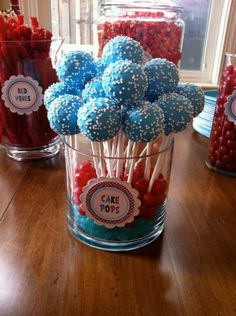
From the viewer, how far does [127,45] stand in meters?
0.39

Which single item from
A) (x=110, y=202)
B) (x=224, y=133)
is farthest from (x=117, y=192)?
(x=224, y=133)

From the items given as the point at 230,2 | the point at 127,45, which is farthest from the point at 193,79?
the point at 127,45

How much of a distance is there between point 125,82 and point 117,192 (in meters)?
0.14

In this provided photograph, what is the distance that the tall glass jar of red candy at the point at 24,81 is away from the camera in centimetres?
62

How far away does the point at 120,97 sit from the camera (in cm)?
35

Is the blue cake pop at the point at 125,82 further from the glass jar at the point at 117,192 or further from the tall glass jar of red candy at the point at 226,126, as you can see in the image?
the tall glass jar of red candy at the point at 226,126

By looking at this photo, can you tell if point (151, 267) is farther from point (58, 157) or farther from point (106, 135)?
point (58, 157)

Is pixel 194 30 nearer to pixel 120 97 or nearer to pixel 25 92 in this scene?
pixel 25 92

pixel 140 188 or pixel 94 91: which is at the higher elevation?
pixel 94 91

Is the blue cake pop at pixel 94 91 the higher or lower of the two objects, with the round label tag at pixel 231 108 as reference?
higher

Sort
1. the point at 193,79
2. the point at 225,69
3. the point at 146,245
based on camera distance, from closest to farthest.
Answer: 1. the point at 146,245
2. the point at 225,69
3. the point at 193,79

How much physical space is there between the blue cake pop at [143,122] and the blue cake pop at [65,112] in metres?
0.06

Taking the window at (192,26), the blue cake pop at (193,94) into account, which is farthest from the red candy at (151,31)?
the window at (192,26)

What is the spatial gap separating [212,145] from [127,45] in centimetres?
37
